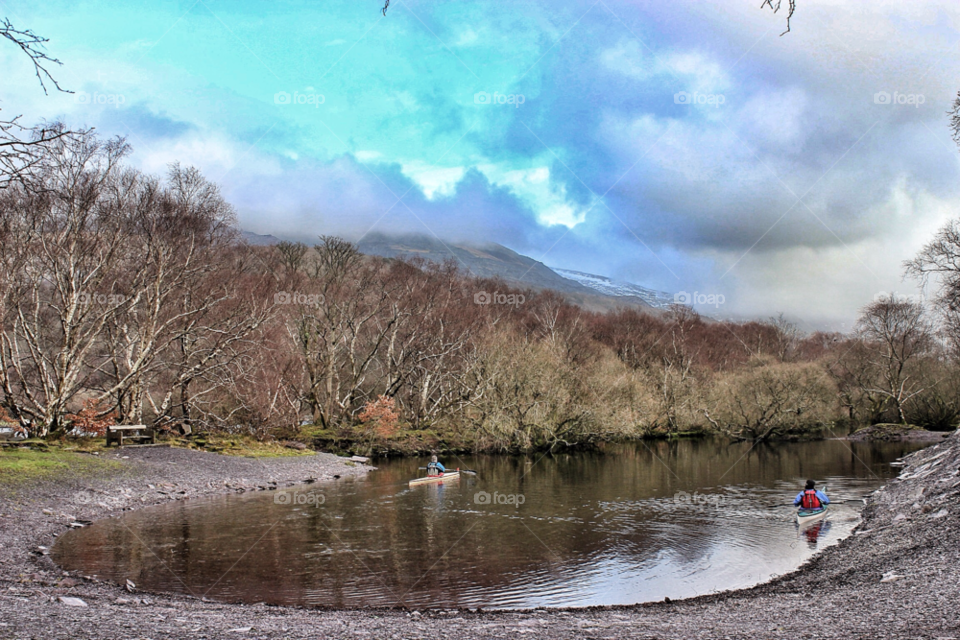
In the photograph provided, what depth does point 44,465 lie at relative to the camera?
25141 millimetres

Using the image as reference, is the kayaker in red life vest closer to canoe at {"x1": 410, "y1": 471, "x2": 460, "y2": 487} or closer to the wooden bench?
canoe at {"x1": 410, "y1": 471, "x2": 460, "y2": 487}

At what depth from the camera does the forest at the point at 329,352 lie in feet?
106

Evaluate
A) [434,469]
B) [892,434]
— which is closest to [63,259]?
[434,469]

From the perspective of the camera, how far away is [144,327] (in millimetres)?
35906

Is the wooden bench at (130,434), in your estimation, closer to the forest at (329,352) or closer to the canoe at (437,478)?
the forest at (329,352)

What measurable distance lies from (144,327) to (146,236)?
195 inches

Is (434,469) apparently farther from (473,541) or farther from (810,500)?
(810,500)

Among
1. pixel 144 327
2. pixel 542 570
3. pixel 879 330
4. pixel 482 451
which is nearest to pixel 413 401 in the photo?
pixel 482 451

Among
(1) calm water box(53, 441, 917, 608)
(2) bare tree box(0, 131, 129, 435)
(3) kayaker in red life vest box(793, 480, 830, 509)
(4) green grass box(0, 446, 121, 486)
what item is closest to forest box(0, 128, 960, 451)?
(2) bare tree box(0, 131, 129, 435)

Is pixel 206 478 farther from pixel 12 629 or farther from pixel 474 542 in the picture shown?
pixel 12 629

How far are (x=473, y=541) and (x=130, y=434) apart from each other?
2222cm

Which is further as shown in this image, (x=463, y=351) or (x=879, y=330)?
(x=879, y=330)

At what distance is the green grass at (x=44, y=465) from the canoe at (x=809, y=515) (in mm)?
27164

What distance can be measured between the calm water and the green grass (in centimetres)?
384
